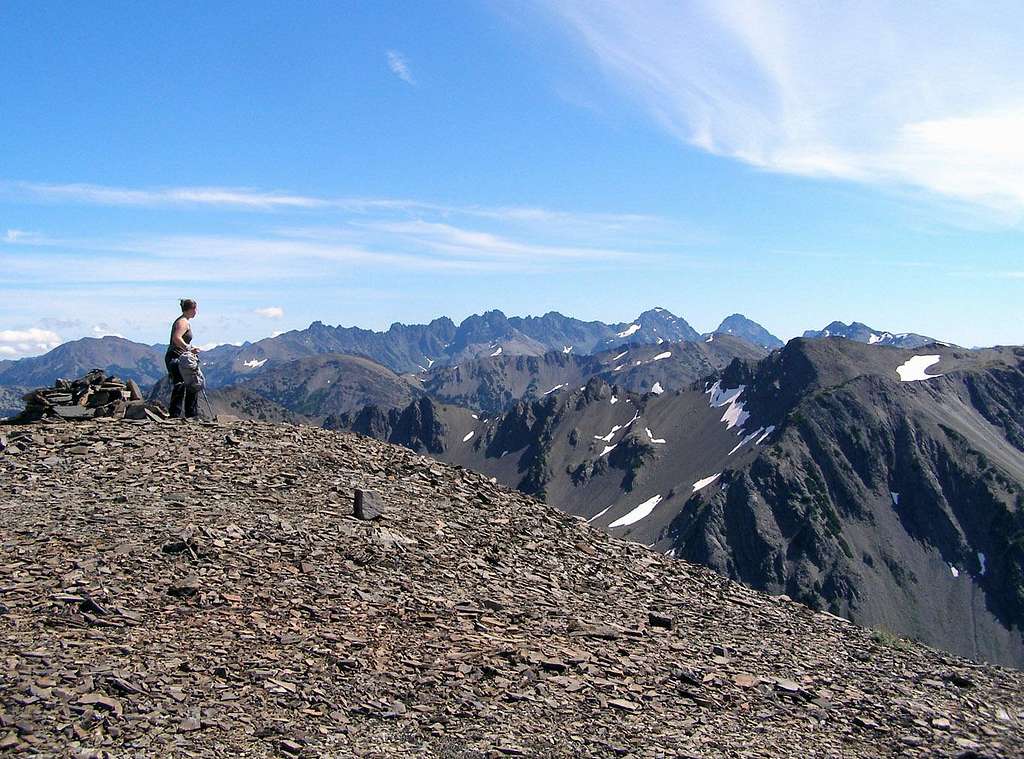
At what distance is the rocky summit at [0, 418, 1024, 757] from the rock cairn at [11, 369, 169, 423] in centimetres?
258

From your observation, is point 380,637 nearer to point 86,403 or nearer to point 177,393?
point 177,393

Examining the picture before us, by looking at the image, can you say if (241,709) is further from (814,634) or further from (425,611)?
(814,634)

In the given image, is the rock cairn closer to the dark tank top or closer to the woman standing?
the woman standing

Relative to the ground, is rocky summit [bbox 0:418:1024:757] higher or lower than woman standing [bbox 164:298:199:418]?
lower

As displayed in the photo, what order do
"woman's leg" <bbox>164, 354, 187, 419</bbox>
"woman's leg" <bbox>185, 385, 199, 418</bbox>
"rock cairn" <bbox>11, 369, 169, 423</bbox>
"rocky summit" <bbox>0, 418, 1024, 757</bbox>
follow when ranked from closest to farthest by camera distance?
"rocky summit" <bbox>0, 418, 1024, 757</bbox>
"rock cairn" <bbox>11, 369, 169, 423</bbox>
"woman's leg" <bbox>164, 354, 187, 419</bbox>
"woman's leg" <bbox>185, 385, 199, 418</bbox>

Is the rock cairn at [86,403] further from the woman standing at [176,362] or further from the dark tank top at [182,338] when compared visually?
the dark tank top at [182,338]

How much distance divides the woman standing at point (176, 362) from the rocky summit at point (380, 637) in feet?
10.0

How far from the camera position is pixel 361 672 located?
44.7 feet

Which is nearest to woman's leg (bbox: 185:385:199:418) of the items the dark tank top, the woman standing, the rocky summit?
the woman standing

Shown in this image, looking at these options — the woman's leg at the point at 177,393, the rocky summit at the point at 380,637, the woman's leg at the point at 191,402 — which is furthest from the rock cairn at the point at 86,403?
the rocky summit at the point at 380,637

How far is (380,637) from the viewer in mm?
14938

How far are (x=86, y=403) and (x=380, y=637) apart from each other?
61.1ft

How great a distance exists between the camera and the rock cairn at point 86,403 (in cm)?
2684

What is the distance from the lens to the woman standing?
25609mm
